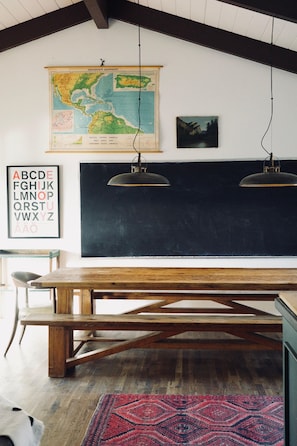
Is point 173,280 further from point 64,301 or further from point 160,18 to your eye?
point 160,18

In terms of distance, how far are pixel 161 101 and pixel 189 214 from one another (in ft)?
4.37

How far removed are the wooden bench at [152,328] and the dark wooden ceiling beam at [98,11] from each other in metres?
3.06

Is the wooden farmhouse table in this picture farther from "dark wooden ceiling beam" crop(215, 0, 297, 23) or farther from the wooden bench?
"dark wooden ceiling beam" crop(215, 0, 297, 23)

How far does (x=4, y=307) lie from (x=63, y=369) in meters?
2.35

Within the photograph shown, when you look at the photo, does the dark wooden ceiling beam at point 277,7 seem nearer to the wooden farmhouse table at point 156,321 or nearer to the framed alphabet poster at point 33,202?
the wooden farmhouse table at point 156,321

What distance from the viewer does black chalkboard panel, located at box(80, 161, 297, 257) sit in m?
6.11

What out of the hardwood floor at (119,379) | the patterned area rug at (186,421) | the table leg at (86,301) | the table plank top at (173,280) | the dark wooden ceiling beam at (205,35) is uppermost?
the dark wooden ceiling beam at (205,35)

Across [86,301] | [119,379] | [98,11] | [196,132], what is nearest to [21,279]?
[86,301]

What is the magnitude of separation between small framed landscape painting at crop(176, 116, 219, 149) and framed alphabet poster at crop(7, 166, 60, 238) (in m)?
1.51

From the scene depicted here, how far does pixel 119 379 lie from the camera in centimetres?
413

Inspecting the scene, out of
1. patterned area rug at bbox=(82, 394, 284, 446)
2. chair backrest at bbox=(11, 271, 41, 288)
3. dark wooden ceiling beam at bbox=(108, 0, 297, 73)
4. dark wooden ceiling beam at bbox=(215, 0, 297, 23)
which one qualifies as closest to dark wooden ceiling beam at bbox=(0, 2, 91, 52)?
dark wooden ceiling beam at bbox=(108, 0, 297, 73)

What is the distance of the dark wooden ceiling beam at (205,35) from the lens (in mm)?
5785

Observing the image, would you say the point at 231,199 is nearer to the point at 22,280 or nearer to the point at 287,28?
the point at 287,28

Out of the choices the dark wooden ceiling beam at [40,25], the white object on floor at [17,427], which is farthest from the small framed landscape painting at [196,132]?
the white object on floor at [17,427]
